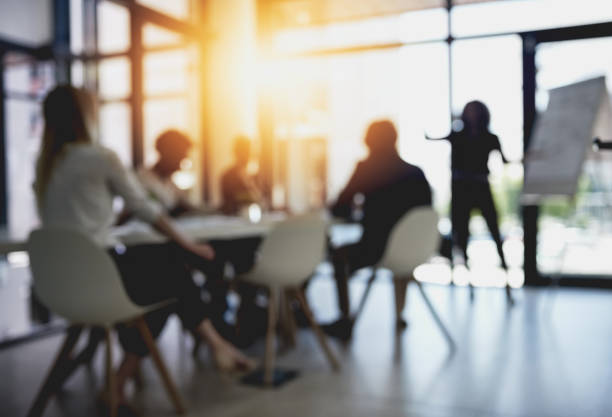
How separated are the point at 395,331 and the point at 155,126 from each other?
12.7 ft

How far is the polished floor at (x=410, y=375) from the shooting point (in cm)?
234

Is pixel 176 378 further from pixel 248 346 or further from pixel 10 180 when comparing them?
pixel 10 180

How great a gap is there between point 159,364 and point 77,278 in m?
0.50

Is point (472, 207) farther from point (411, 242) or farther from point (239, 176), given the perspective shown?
point (239, 176)

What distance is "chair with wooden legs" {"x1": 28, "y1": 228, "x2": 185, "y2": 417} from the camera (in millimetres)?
2004

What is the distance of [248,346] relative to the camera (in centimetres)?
340

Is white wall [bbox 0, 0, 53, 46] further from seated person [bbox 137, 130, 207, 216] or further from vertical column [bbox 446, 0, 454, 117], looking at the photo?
vertical column [bbox 446, 0, 454, 117]

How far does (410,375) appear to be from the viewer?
2.76m

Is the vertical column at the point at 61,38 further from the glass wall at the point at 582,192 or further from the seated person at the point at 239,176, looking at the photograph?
the glass wall at the point at 582,192

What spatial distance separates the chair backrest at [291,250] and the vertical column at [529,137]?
310cm

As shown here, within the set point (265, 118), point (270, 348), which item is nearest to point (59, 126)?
point (270, 348)

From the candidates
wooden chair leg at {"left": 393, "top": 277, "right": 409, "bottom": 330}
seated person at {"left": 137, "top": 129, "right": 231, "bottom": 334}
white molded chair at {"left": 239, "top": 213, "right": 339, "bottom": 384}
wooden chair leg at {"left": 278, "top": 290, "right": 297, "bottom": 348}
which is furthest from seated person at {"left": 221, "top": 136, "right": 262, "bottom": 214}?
white molded chair at {"left": 239, "top": 213, "right": 339, "bottom": 384}

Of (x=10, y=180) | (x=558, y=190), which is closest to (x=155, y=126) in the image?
(x=10, y=180)

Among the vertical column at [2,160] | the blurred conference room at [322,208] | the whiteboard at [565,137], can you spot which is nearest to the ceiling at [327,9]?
the blurred conference room at [322,208]
